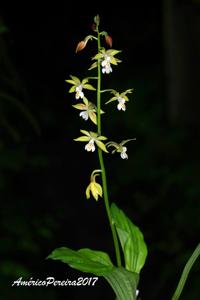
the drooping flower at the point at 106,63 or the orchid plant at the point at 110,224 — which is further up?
the drooping flower at the point at 106,63

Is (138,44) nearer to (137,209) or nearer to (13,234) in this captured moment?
(137,209)

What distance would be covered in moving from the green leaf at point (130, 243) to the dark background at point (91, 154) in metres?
1.30

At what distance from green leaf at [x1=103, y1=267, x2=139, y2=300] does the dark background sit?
1.54 m

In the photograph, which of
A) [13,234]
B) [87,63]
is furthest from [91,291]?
[87,63]

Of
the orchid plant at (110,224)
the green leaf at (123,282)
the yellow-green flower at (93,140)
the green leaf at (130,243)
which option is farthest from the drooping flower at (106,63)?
the green leaf at (123,282)

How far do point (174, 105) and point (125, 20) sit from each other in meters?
4.94

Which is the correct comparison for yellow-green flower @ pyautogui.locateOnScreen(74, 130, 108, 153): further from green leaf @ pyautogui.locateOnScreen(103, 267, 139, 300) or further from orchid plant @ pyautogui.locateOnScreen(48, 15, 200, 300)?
green leaf @ pyautogui.locateOnScreen(103, 267, 139, 300)

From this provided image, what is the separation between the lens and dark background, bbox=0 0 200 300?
4625mm

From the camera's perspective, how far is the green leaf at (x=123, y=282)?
1.73 meters

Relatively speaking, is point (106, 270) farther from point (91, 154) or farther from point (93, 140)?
point (91, 154)

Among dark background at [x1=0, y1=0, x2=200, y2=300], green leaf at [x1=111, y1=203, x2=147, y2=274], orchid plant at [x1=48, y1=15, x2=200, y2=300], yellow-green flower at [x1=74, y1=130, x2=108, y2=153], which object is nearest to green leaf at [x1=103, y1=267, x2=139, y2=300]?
orchid plant at [x1=48, y1=15, x2=200, y2=300]

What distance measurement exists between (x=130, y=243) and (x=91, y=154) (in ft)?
27.2

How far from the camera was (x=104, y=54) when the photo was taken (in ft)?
5.97

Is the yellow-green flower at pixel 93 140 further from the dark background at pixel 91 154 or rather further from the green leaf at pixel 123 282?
the dark background at pixel 91 154
